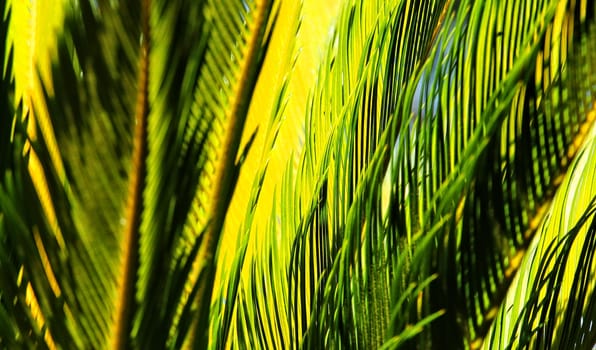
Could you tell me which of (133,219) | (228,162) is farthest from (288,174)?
(133,219)

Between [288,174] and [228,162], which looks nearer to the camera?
[228,162]

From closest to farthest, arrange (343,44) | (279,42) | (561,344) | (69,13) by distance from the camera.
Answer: (69,13), (279,42), (561,344), (343,44)

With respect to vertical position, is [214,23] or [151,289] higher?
[214,23]

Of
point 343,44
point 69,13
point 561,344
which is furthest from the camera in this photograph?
point 343,44

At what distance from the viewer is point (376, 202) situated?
4.30 feet

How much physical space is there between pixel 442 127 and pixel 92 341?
669 millimetres

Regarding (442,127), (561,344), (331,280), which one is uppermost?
→ (442,127)

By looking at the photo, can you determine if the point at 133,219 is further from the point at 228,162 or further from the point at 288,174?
the point at 288,174

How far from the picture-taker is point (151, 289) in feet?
3.90

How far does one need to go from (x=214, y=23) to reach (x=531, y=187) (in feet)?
2.03

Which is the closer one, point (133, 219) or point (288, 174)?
point (133, 219)

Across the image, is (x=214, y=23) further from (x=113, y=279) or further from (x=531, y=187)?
(x=531, y=187)

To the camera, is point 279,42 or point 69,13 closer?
point 69,13

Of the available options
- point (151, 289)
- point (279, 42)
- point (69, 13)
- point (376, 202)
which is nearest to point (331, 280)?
point (376, 202)
